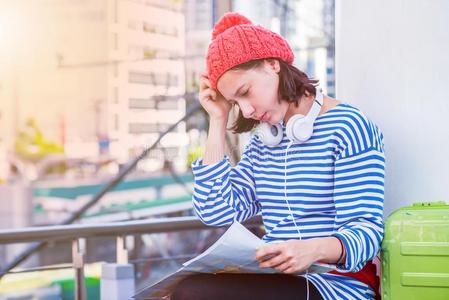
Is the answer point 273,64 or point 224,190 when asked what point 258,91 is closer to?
point 273,64

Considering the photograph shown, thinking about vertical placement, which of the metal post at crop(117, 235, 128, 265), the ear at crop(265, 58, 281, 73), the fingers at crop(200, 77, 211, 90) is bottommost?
the metal post at crop(117, 235, 128, 265)

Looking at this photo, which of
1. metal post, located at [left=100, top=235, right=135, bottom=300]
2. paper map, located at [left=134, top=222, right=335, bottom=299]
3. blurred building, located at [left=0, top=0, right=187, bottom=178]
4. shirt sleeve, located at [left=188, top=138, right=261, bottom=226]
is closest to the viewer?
paper map, located at [left=134, top=222, right=335, bottom=299]

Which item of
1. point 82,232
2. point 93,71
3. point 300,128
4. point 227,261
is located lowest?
point 82,232

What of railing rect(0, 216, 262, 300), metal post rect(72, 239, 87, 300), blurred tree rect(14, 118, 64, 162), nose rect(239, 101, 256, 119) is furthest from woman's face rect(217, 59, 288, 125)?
blurred tree rect(14, 118, 64, 162)

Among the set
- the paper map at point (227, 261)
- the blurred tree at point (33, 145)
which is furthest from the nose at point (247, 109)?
the blurred tree at point (33, 145)

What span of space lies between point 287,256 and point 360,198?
183 mm

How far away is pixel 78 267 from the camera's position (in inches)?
85.5

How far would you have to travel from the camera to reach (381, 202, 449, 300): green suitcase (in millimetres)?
1084

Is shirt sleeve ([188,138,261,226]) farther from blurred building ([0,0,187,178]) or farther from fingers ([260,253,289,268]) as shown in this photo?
blurred building ([0,0,187,178])

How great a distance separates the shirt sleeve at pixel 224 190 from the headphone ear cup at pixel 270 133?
0.33 ft

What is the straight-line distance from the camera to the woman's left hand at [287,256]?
3.43ft

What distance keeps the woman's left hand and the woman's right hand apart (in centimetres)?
42

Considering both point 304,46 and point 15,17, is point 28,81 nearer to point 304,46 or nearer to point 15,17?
point 15,17

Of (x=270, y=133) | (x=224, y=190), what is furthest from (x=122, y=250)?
(x=270, y=133)
